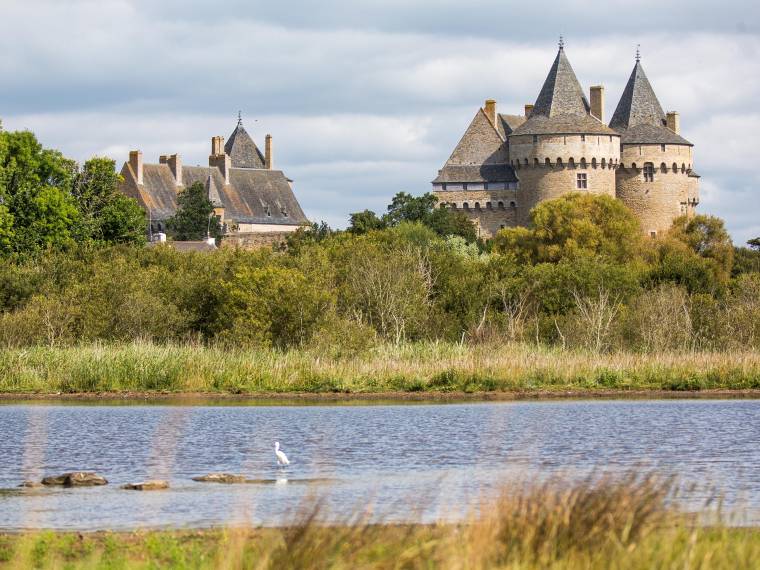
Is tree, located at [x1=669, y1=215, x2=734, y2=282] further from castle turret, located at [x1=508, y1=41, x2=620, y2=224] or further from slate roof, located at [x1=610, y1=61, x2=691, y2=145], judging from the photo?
slate roof, located at [x1=610, y1=61, x2=691, y2=145]

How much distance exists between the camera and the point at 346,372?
3641 centimetres

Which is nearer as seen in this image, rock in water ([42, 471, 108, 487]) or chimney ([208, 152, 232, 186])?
rock in water ([42, 471, 108, 487])

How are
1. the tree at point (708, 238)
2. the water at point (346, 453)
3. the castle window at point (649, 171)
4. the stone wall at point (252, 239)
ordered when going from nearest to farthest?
the water at point (346, 453) < the tree at point (708, 238) < the stone wall at point (252, 239) < the castle window at point (649, 171)

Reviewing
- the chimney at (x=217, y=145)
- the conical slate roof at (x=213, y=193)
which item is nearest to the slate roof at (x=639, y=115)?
the conical slate roof at (x=213, y=193)

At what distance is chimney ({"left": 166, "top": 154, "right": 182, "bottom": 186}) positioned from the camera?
114 metres

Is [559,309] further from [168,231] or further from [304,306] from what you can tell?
[168,231]

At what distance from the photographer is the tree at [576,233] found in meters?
76.9

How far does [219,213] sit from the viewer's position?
367 feet

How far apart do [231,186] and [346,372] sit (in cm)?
8339

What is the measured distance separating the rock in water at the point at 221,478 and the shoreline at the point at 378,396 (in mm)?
15025

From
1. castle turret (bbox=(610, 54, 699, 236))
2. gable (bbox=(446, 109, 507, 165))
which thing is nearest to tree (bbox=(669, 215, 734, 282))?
castle turret (bbox=(610, 54, 699, 236))

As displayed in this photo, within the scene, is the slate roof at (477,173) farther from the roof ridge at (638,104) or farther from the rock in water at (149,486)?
the rock in water at (149,486)

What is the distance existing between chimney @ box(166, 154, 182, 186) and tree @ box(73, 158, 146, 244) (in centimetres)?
A: 4434

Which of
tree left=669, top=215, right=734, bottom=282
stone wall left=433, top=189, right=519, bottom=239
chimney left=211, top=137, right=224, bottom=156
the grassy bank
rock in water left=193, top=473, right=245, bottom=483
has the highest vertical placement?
chimney left=211, top=137, right=224, bottom=156
